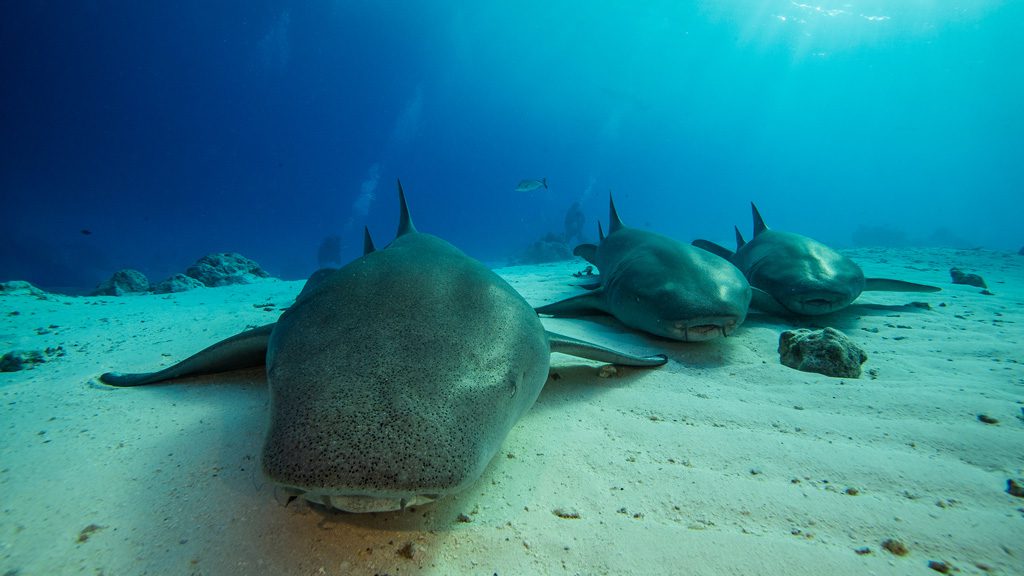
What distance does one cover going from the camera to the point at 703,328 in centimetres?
337

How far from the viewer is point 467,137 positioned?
118 m

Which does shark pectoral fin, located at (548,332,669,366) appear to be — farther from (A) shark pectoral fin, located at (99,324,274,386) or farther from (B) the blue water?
(B) the blue water

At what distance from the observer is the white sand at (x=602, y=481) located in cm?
122

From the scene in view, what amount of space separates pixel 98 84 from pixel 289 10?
28.4 metres

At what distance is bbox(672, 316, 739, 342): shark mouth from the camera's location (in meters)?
3.32

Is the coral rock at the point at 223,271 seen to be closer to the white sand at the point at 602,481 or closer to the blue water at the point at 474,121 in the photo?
the white sand at the point at 602,481

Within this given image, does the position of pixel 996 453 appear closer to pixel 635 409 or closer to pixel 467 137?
pixel 635 409

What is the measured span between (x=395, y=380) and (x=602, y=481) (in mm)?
1009

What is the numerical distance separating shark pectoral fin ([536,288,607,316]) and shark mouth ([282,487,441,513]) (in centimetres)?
366

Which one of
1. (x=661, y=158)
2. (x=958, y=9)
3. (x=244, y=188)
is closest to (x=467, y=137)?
(x=244, y=188)

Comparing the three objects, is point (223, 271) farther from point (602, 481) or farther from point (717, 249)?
point (602, 481)

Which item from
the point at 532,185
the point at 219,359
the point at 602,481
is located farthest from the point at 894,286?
the point at 532,185

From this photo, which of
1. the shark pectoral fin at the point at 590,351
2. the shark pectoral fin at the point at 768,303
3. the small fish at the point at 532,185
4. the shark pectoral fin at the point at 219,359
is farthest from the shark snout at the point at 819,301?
the small fish at the point at 532,185

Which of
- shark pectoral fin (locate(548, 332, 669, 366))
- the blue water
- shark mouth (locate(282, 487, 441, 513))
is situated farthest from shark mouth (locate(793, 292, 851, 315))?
the blue water
